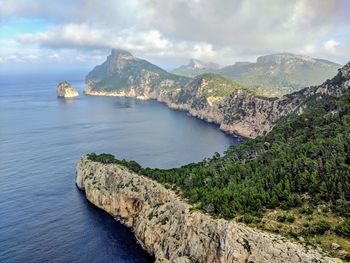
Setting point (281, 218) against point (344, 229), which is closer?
point (344, 229)

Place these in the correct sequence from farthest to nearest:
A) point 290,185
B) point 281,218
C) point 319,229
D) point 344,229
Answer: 1. point 290,185
2. point 281,218
3. point 319,229
4. point 344,229

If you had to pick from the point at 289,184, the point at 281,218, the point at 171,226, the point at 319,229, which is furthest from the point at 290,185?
the point at 171,226

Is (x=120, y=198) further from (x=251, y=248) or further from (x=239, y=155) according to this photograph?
(x=251, y=248)

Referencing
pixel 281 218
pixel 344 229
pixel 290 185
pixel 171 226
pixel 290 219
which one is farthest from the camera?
pixel 171 226

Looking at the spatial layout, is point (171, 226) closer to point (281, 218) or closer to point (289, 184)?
point (281, 218)

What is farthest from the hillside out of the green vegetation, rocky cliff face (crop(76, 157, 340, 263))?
rocky cliff face (crop(76, 157, 340, 263))

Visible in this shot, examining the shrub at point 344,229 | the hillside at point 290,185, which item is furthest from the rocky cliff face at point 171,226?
the shrub at point 344,229

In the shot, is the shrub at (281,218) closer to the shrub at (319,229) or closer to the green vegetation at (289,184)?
the green vegetation at (289,184)

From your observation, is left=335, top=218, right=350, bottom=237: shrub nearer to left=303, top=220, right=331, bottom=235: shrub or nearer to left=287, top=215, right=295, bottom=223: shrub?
left=303, top=220, right=331, bottom=235: shrub
